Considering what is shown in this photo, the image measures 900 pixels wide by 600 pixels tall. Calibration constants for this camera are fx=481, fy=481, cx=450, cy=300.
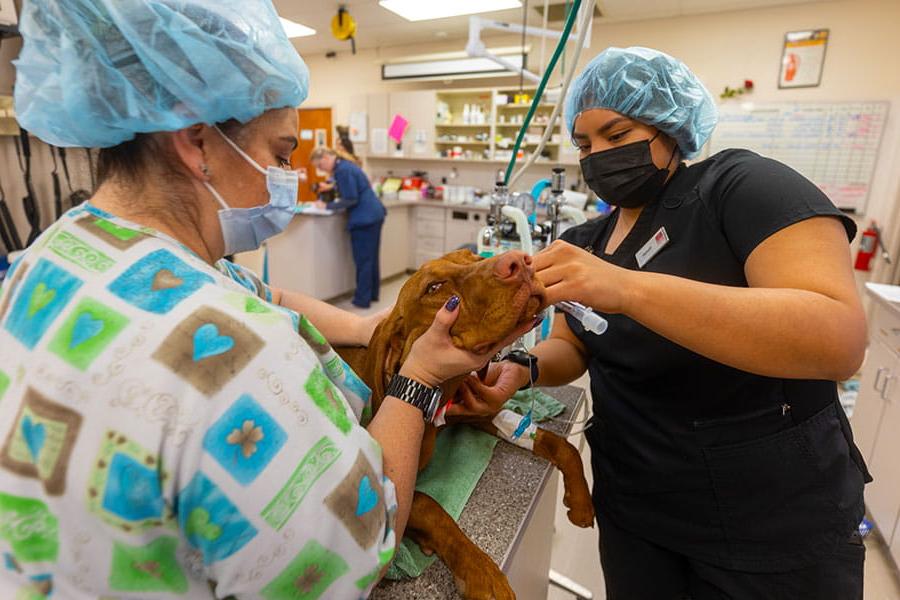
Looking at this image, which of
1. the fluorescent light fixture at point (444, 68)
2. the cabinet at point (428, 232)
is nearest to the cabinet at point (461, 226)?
the cabinet at point (428, 232)

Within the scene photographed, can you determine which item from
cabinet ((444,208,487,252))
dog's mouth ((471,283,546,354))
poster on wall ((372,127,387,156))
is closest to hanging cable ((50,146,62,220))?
dog's mouth ((471,283,546,354))

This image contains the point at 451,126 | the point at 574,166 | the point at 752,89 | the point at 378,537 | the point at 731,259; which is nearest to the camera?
the point at 378,537

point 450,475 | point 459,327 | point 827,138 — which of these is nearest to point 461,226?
point 827,138

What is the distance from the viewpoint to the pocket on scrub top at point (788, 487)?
878mm

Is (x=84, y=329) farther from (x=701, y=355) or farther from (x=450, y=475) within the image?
(x=701, y=355)

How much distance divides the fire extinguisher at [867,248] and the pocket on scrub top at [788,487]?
4.11 m

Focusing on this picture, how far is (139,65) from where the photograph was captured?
0.60 meters

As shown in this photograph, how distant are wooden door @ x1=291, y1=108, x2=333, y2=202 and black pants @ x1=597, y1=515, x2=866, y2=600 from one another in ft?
22.1

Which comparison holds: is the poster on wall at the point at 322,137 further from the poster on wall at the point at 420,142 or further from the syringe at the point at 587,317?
the syringe at the point at 587,317

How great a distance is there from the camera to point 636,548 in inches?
42.7

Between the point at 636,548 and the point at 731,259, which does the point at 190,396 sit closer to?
the point at 731,259

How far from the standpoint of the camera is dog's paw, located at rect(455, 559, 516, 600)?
698 mm

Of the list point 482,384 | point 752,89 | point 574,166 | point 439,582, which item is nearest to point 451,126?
point 574,166

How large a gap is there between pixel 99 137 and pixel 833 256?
1067mm
